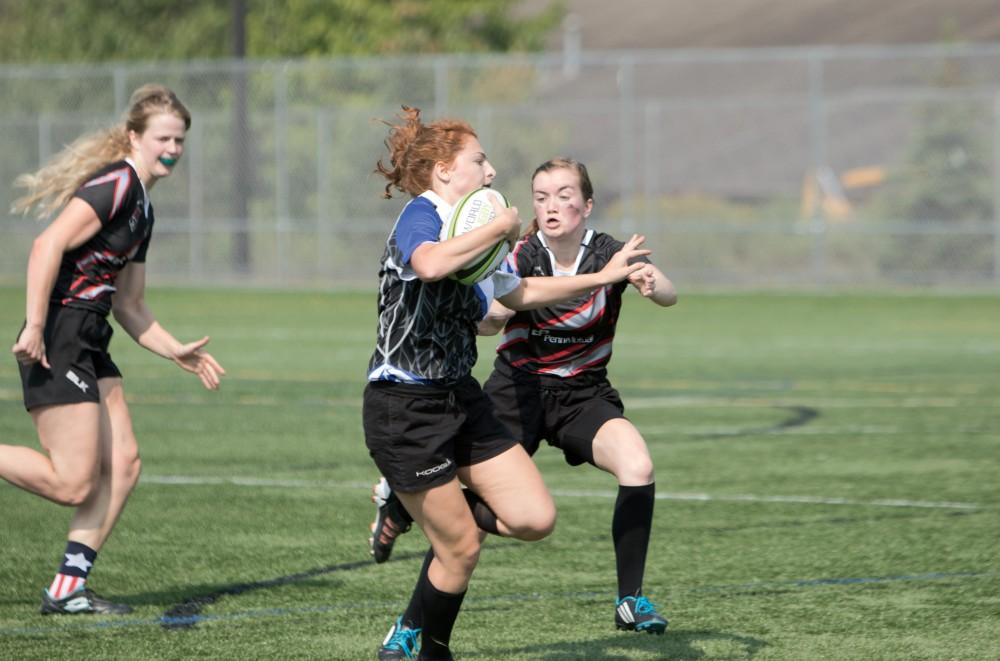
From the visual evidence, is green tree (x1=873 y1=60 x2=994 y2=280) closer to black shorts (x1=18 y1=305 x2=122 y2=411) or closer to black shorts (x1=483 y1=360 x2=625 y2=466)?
black shorts (x1=483 y1=360 x2=625 y2=466)

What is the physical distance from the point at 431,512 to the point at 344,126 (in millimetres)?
23384

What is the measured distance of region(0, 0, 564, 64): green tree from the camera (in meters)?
37.3

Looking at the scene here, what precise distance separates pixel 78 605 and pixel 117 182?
1.64 m

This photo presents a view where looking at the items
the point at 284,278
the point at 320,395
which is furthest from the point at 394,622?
the point at 284,278

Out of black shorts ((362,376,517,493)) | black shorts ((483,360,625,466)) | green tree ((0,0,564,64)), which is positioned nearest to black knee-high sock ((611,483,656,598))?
black shorts ((483,360,625,466))

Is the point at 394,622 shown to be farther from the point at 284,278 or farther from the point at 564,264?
the point at 284,278

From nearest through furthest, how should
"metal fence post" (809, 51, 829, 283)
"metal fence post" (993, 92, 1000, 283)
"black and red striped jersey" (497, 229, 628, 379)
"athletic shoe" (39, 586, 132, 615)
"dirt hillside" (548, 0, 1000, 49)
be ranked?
"athletic shoe" (39, 586, 132, 615), "black and red striped jersey" (497, 229, 628, 379), "metal fence post" (993, 92, 1000, 283), "metal fence post" (809, 51, 829, 283), "dirt hillside" (548, 0, 1000, 49)

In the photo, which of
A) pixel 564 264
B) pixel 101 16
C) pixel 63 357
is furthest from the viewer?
pixel 101 16

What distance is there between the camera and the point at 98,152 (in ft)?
21.5

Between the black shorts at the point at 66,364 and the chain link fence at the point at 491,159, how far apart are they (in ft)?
56.7

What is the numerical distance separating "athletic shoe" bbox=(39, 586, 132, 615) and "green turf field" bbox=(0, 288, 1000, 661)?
0.25ft

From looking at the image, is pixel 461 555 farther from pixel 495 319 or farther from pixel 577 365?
pixel 577 365

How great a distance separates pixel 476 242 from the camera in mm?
4984

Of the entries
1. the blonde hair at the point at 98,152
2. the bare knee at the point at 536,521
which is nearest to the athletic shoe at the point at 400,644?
the bare knee at the point at 536,521
